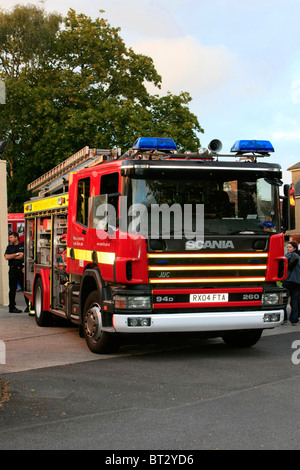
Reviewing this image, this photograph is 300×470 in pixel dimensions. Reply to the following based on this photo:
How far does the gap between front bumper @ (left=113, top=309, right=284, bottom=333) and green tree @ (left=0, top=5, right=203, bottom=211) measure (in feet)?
84.0

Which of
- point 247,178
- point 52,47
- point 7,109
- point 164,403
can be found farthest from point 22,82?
point 164,403

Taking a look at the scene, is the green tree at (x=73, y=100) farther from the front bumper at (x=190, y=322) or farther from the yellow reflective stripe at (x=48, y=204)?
the front bumper at (x=190, y=322)

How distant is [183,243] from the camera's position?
28.4ft

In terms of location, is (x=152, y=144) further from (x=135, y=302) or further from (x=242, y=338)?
(x=242, y=338)

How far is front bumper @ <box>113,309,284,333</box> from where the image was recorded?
8.55 m

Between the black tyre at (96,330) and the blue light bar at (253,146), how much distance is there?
9.56ft

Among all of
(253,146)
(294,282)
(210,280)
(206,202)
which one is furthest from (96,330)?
(294,282)

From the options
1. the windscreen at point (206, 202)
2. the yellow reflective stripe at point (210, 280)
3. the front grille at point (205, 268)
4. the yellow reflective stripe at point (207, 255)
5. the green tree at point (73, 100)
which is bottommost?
the yellow reflective stripe at point (210, 280)

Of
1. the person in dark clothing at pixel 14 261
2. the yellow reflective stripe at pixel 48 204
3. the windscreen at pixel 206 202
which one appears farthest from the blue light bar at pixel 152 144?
the person in dark clothing at pixel 14 261

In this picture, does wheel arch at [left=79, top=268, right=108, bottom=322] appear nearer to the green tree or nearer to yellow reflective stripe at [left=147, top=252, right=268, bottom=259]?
yellow reflective stripe at [left=147, top=252, right=268, bottom=259]

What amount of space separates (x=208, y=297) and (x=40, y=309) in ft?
16.4

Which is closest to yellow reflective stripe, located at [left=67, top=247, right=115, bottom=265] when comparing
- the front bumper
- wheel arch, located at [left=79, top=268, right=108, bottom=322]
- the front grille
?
wheel arch, located at [left=79, top=268, right=108, bottom=322]

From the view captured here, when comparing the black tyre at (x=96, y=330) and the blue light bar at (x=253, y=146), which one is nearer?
the black tyre at (x=96, y=330)

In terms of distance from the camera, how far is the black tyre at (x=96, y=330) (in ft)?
30.5
